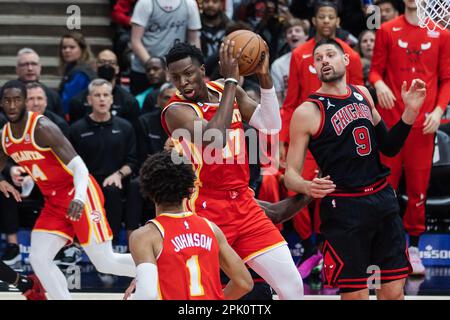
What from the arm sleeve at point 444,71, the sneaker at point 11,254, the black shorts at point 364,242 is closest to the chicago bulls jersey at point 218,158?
the black shorts at point 364,242

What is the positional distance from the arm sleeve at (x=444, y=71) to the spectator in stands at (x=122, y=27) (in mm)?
3786

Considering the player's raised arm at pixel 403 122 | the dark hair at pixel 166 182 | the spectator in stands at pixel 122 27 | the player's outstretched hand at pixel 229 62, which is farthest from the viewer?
the spectator in stands at pixel 122 27

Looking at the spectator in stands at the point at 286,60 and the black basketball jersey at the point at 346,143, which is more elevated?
the spectator in stands at the point at 286,60

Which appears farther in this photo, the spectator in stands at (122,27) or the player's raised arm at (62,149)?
the spectator in stands at (122,27)

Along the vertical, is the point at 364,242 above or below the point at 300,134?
below

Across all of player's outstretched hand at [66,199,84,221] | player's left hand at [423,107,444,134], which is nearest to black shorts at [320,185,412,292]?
player's outstretched hand at [66,199,84,221]

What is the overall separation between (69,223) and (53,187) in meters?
0.28

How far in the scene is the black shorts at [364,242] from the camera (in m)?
6.04

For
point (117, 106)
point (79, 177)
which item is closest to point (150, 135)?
point (117, 106)

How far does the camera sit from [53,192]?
7281 mm

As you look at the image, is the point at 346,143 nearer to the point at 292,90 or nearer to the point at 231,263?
the point at 231,263

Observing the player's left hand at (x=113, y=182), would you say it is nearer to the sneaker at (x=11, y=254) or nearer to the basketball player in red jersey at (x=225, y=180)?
the sneaker at (x=11, y=254)

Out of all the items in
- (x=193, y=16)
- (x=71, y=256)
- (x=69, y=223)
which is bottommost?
(x=71, y=256)

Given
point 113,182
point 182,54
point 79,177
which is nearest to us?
point 182,54
